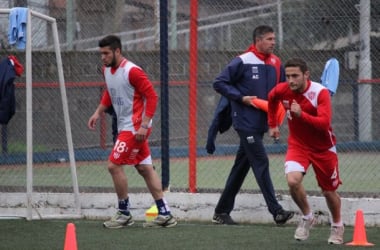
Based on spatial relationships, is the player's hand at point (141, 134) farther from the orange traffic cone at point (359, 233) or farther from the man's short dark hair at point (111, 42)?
the orange traffic cone at point (359, 233)

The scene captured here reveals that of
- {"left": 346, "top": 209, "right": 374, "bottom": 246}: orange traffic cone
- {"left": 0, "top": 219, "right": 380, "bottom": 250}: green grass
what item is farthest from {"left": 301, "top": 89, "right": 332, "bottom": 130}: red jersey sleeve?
{"left": 0, "top": 219, "right": 380, "bottom": 250}: green grass

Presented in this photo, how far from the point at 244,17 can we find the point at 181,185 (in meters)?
2.18

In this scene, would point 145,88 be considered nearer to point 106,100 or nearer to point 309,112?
point 106,100

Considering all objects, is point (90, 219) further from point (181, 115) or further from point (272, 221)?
point (181, 115)

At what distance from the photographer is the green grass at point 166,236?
30.8 ft

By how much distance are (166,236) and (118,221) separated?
95cm

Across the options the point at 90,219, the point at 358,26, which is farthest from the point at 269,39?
the point at 90,219

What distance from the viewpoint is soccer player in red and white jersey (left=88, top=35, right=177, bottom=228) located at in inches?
424

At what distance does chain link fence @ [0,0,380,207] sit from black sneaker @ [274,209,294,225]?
3.14 feet

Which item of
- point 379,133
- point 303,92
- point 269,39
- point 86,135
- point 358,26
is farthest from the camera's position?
point 86,135


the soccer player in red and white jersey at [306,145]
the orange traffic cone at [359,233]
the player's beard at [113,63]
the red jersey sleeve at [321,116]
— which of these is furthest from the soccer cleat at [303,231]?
the player's beard at [113,63]

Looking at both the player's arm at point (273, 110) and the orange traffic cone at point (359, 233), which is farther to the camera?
the player's arm at point (273, 110)

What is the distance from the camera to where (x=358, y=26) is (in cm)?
1177

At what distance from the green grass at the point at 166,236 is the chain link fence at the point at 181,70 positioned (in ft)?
4.09
